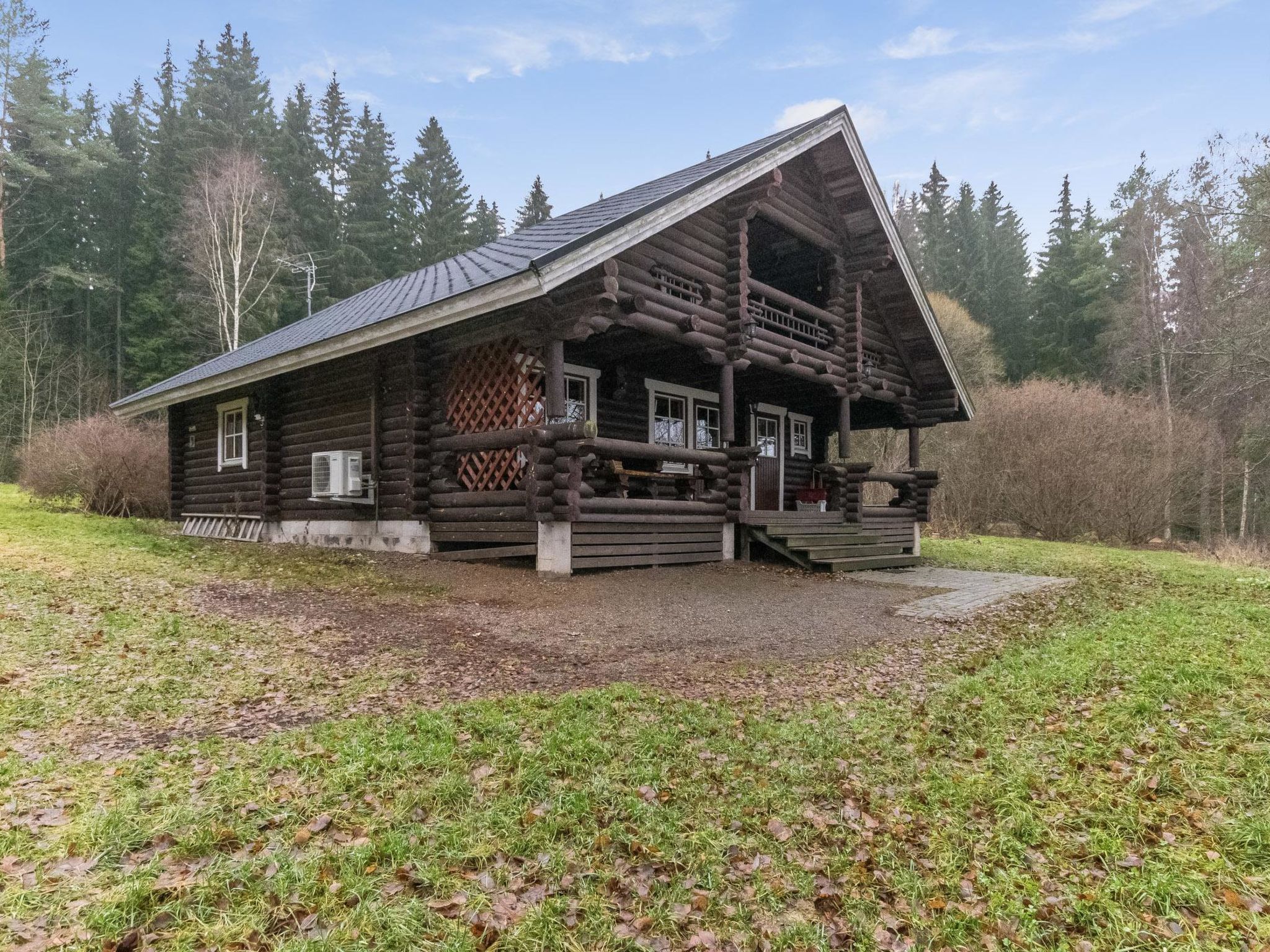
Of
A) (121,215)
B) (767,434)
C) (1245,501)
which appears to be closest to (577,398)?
(767,434)

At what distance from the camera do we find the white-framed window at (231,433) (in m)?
13.9

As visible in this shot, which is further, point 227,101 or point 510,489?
point 227,101

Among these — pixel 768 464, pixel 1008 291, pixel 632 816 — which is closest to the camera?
pixel 632 816

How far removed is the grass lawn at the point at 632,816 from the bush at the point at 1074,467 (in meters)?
18.1

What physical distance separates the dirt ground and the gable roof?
127 inches

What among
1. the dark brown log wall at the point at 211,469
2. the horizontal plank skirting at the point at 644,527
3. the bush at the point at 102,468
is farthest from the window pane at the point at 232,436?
the horizontal plank skirting at the point at 644,527

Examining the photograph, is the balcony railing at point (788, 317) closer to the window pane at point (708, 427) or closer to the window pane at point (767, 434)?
the window pane at point (708, 427)

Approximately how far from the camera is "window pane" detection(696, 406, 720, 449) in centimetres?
1384

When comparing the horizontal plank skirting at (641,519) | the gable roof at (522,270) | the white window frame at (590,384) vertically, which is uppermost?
the gable roof at (522,270)

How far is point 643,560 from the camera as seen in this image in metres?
9.47

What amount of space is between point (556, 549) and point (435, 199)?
1268 inches

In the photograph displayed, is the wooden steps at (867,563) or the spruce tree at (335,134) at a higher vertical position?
the spruce tree at (335,134)

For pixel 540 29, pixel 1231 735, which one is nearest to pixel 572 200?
pixel 540 29

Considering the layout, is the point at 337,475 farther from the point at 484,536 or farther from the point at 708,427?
the point at 708,427
